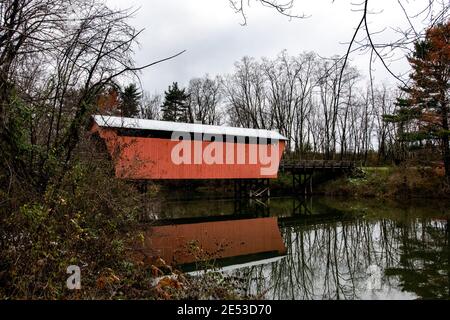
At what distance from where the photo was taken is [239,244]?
1159 centimetres

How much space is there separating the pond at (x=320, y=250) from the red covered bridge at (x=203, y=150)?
298cm

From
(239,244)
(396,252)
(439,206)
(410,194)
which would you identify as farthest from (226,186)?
(396,252)

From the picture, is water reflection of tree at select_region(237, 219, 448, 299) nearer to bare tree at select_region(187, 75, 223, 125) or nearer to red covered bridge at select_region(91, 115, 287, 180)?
red covered bridge at select_region(91, 115, 287, 180)

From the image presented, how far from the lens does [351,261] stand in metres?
9.09

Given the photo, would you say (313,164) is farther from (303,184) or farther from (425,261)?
(425,261)

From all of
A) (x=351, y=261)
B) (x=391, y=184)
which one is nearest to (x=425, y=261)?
A: (x=351, y=261)

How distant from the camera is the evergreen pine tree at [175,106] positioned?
39.6 metres

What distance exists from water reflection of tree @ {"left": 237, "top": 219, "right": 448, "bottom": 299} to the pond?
2 centimetres

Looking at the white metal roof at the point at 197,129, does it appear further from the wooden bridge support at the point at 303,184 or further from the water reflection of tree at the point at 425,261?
the water reflection of tree at the point at 425,261

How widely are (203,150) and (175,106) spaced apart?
19.9 metres

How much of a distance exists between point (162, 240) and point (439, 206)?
607 inches

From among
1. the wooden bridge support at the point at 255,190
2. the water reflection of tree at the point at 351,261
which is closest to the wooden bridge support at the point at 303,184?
the wooden bridge support at the point at 255,190
